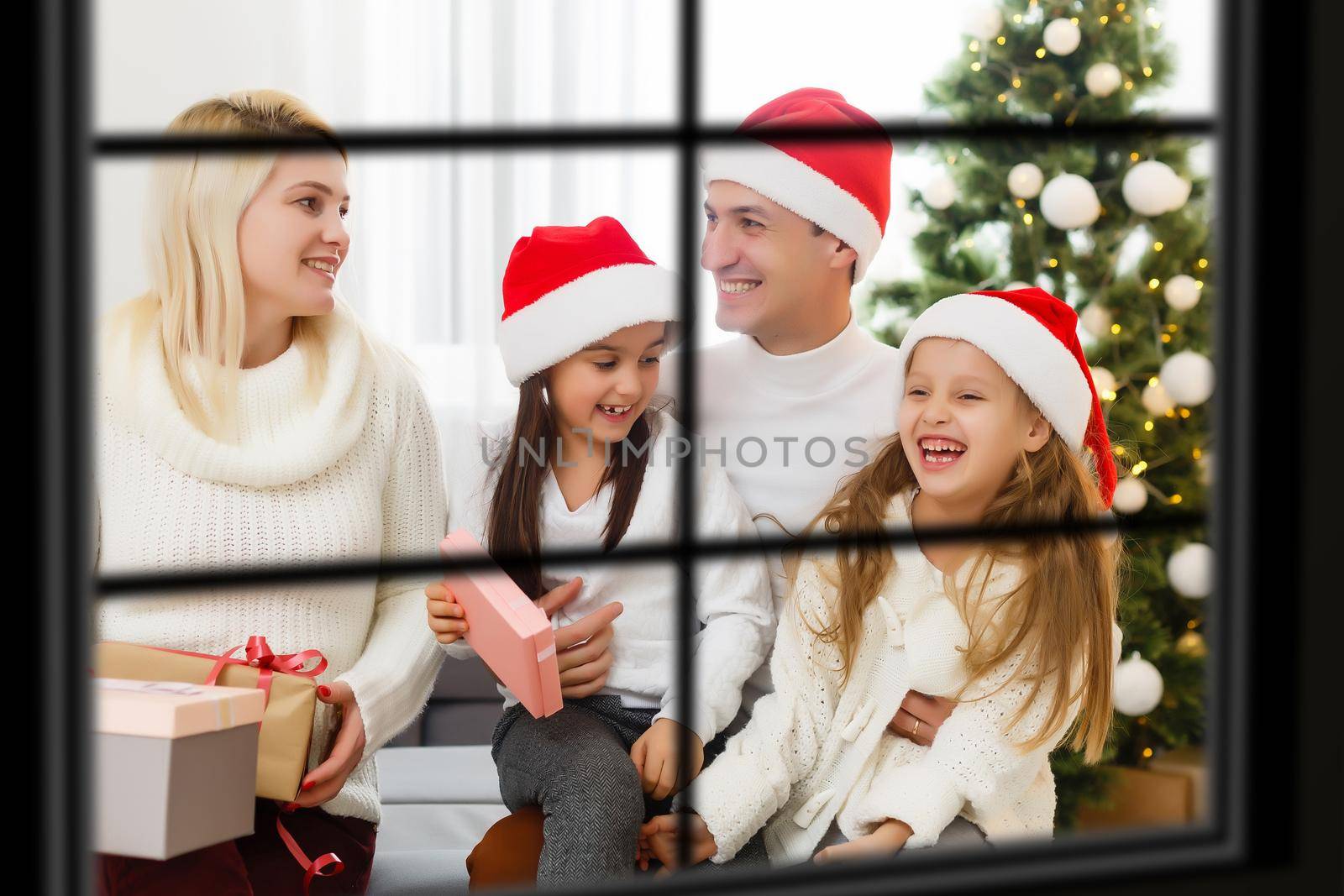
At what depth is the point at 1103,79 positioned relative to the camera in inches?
95.8

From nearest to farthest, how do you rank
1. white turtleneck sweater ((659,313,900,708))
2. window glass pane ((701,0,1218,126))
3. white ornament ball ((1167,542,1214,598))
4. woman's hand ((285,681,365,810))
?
woman's hand ((285,681,365,810)) → white turtleneck sweater ((659,313,900,708)) → window glass pane ((701,0,1218,126)) → white ornament ball ((1167,542,1214,598))

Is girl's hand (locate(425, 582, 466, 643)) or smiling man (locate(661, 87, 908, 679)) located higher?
smiling man (locate(661, 87, 908, 679))

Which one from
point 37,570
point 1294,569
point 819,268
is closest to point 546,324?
point 819,268

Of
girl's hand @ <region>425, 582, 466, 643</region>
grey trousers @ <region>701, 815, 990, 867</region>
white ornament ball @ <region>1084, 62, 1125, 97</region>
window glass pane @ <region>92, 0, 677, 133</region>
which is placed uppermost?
white ornament ball @ <region>1084, 62, 1125, 97</region>

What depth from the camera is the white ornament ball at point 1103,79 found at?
7.98 ft

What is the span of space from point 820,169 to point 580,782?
0.85 meters

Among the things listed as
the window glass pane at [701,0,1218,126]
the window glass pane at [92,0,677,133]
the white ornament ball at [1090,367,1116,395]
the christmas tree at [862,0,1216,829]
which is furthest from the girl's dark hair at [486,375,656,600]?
the white ornament ball at [1090,367,1116,395]

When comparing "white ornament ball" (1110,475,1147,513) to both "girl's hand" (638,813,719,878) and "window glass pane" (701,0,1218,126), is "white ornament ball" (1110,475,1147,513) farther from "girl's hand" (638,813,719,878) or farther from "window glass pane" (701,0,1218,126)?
"girl's hand" (638,813,719,878)

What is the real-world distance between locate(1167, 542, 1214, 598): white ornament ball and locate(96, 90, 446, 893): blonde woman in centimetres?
170

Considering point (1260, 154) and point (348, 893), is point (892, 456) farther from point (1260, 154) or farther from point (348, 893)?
point (348, 893)

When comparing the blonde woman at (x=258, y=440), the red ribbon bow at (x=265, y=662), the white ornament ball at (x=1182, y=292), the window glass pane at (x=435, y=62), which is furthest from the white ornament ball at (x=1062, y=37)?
the red ribbon bow at (x=265, y=662)

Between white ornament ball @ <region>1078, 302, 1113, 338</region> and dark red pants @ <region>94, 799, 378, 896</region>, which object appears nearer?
dark red pants @ <region>94, 799, 378, 896</region>

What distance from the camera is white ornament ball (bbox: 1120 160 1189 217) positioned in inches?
92.8

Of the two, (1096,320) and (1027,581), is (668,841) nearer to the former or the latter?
(1027,581)
